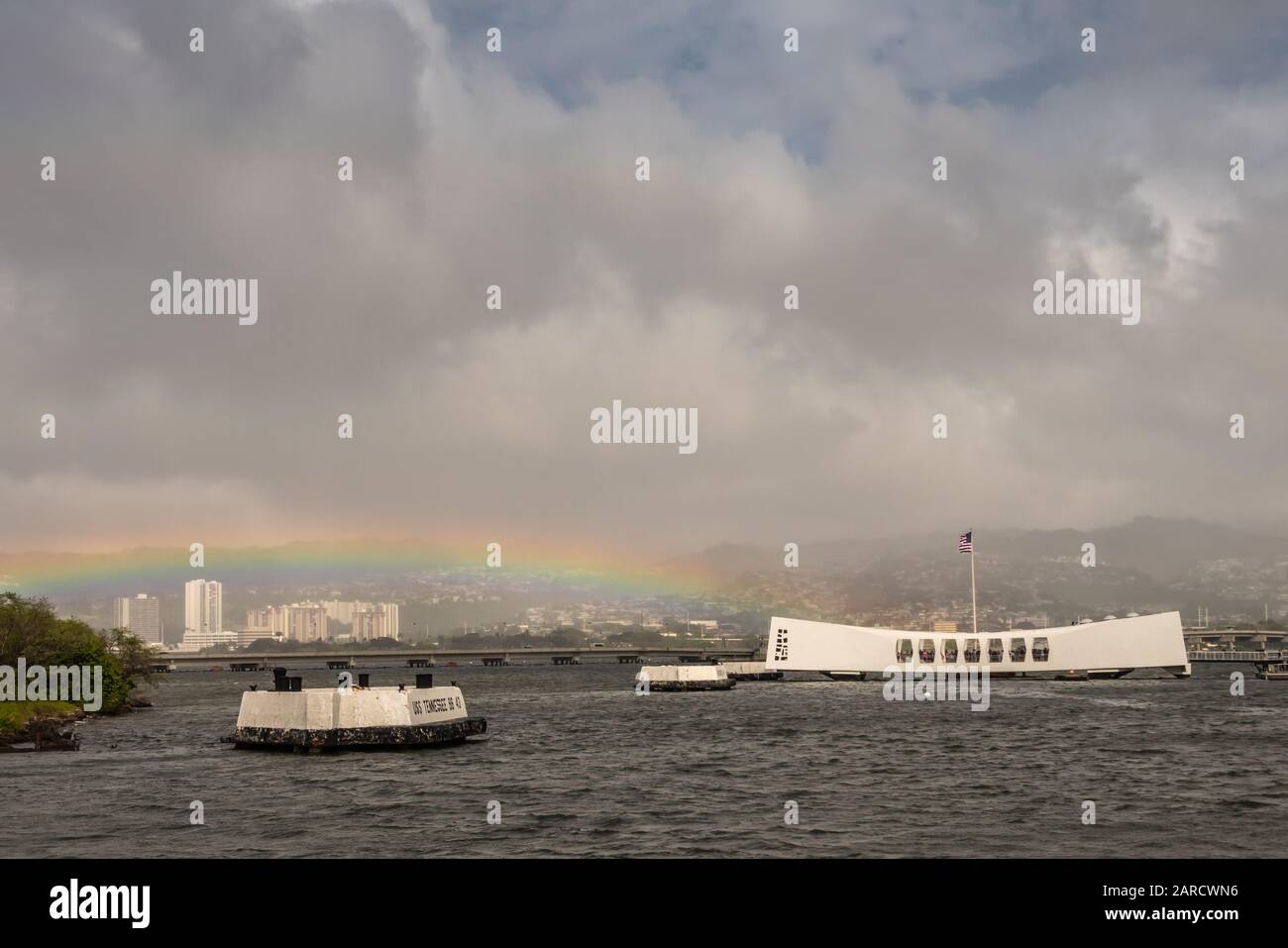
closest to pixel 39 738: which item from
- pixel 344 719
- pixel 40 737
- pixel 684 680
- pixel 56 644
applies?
pixel 40 737

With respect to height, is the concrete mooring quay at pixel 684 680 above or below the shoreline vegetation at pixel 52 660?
below

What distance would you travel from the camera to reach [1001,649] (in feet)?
535

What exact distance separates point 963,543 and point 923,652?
34.5 m

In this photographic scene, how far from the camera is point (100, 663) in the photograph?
113875 mm

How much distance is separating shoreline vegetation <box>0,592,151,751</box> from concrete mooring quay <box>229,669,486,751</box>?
46.6ft

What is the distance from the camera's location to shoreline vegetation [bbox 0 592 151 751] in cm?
7600

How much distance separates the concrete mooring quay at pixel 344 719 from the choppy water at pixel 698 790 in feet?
5.08

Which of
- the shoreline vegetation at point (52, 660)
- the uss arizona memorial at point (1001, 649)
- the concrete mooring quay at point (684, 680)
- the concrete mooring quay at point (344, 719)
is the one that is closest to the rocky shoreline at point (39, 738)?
the shoreline vegetation at point (52, 660)

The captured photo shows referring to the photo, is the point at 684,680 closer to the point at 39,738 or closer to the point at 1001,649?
the point at 1001,649

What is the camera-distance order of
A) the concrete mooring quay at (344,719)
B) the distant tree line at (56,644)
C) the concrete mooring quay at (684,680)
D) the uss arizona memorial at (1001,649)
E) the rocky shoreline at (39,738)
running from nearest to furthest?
the concrete mooring quay at (344,719)
the rocky shoreline at (39,738)
the distant tree line at (56,644)
the concrete mooring quay at (684,680)
the uss arizona memorial at (1001,649)

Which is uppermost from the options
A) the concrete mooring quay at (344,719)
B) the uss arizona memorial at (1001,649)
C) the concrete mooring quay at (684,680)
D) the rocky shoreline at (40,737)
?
the concrete mooring quay at (344,719)

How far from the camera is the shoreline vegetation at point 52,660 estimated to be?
7600 cm

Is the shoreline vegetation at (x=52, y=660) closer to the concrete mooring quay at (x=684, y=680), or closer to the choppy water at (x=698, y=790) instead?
the choppy water at (x=698, y=790)
